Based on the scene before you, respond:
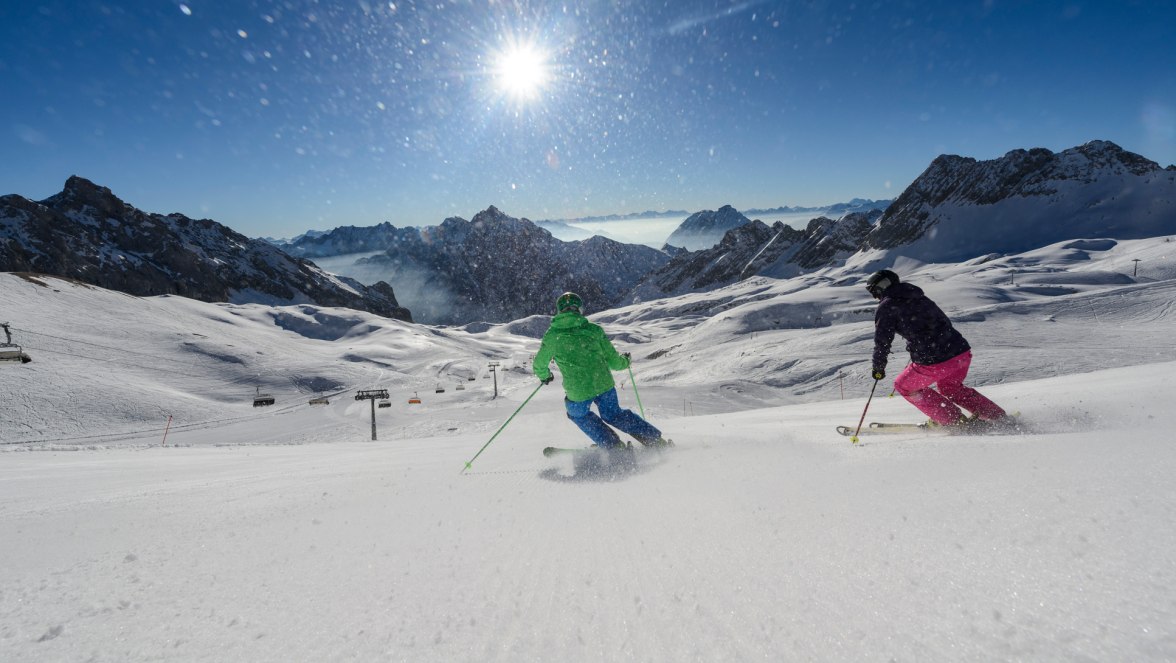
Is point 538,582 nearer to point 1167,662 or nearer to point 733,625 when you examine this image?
point 733,625

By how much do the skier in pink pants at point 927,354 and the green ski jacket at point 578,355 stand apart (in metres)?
3.18

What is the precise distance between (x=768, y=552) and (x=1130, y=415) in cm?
405

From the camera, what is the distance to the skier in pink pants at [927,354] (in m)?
5.57

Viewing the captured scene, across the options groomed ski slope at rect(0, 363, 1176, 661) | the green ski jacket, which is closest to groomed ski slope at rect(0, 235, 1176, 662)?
groomed ski slope at rect(0, 363, 1176, 661)

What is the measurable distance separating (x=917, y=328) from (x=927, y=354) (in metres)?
0.32

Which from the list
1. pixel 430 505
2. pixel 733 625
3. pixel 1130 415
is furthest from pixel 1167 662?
pixel 1130 415

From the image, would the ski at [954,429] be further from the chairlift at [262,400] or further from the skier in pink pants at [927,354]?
the chairlift at [262,400]

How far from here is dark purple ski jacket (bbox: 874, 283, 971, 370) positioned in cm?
567

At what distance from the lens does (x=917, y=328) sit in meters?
5.73

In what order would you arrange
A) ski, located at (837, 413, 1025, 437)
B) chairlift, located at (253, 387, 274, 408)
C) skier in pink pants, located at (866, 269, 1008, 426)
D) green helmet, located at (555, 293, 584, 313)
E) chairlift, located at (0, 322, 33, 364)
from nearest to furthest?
ski, located at (837, 413, 1025, 437)
skier in pink pants, located at (866, 269, 1008, 426)
green helmet, located at (555, 293, 584, 313)
chairlift, located at (0, 322, 33, 364)
chairlift, located at (253, 387, 274, 408)

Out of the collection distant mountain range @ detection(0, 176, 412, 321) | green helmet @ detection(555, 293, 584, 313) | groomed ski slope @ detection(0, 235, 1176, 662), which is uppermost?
distant mountain range @ detection(0, 176, 412, 321)

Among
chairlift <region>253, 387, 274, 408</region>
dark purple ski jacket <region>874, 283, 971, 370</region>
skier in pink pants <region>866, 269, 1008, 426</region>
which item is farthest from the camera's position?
chairlift <region>253, 387, 274, 408</region>

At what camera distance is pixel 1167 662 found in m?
1.33

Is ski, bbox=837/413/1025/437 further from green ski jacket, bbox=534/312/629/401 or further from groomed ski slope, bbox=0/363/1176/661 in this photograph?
green ski jacket, bbox=534/312/629/401
